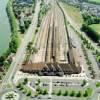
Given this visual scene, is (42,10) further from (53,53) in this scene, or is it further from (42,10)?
(53,53)

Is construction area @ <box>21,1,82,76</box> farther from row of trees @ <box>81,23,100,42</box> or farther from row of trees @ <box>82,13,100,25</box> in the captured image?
row of trees @ <box>82,13,100,25</box>

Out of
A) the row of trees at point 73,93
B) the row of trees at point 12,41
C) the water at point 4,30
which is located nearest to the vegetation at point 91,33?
the row of trees at point 12,41

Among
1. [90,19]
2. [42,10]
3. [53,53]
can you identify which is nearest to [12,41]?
[53,53]

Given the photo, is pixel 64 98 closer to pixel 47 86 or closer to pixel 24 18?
pixel 47 86

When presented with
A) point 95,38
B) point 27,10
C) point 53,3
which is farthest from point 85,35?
point 53,3

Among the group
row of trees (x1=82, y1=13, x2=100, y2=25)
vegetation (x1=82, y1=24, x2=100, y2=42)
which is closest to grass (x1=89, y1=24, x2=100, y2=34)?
vegetation (x1=82, y1=24, x2=100, y2=42)

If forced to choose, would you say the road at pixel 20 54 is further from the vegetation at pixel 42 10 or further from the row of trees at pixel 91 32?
the row of trees at pixel 91 32

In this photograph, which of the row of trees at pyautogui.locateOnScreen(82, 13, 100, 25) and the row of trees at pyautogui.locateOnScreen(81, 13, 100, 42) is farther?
the row of trees at pyautogui.locateOnScreen(82, 13, 100, 25)
